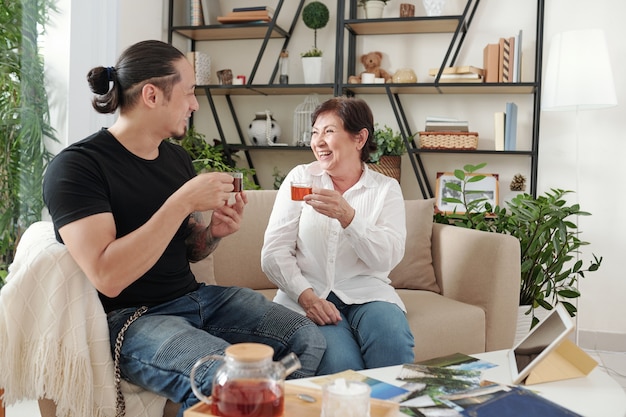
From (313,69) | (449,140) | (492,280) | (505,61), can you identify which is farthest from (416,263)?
(313,69)

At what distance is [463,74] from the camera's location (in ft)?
12.3

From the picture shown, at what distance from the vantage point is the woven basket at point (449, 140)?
148 inches

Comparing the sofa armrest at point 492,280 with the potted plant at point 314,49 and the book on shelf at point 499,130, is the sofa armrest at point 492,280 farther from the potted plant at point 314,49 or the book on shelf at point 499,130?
the potted plant at point 314,49

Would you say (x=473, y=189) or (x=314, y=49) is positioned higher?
(x=314, y=49)

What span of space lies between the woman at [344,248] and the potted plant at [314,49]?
1674mm

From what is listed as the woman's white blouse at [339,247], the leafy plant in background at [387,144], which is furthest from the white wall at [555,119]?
the woman's white blouse at [339,247]

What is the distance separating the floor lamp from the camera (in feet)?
10.9

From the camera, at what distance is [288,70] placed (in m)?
4.20

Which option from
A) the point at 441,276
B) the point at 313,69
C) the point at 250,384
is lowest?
the point at 441,276

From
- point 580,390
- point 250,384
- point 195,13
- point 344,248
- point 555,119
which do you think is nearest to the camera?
point 250,384

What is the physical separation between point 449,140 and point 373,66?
67 centimetres

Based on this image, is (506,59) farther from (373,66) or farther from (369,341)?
(369,341)

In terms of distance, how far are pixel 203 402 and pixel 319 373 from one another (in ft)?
2.62

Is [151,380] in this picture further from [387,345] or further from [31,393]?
[387,345]
